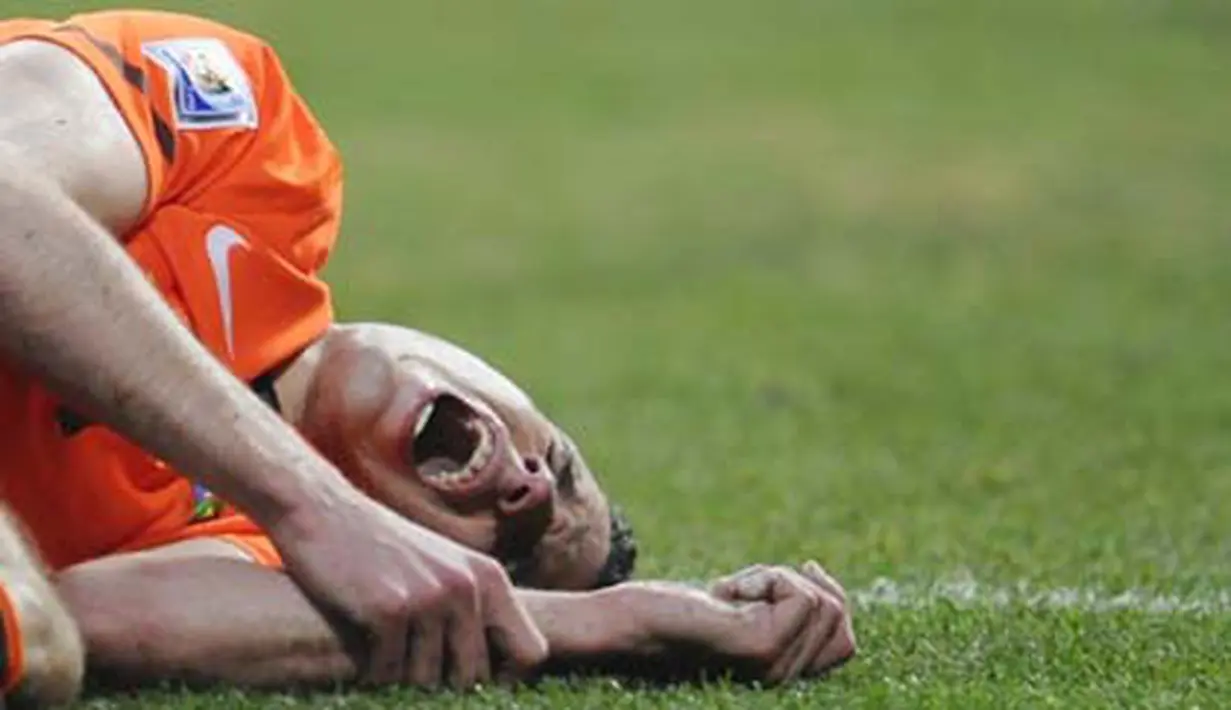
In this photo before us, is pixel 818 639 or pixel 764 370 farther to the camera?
pixel 764 370

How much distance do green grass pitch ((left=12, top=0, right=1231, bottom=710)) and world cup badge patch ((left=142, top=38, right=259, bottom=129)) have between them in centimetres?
86

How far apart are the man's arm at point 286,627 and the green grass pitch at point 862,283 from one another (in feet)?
0.21

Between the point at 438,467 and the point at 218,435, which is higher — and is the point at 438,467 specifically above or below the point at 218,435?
below

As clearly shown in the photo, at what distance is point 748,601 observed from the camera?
450 cm

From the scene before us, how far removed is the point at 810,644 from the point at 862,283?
713cm

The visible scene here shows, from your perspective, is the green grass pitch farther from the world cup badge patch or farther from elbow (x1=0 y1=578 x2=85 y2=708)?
the world cup badge patch

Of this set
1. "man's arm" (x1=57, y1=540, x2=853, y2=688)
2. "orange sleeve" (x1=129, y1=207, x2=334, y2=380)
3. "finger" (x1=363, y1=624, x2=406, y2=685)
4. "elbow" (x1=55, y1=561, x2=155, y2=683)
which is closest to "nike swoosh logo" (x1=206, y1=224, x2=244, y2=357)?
"orange sleeve" (x1=129, y1=207, x2=334, y2=380)

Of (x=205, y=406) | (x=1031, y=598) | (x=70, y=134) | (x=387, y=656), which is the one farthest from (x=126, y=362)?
(x=1031, y=598)

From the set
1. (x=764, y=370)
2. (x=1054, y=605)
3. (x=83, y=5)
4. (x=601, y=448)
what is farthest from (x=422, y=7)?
(x=1054, y=605)

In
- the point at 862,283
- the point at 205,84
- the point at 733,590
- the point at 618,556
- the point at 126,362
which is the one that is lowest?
the point at 862,283

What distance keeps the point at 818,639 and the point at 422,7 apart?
16383mm

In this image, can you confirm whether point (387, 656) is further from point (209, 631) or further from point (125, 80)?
point (125, 80)

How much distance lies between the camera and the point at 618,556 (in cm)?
501

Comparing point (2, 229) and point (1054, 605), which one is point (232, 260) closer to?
point (2, 229)
